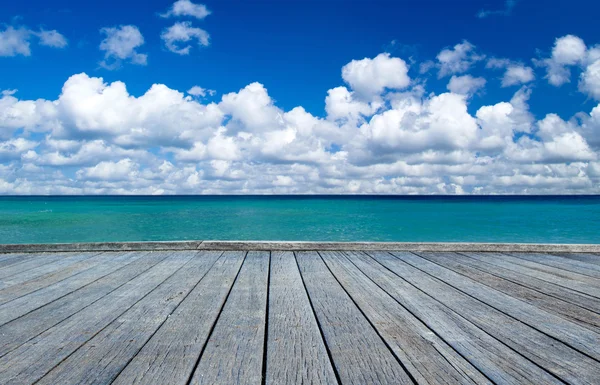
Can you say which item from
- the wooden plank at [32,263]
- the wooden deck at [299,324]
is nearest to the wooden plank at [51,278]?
the wooden deck at [299,324]

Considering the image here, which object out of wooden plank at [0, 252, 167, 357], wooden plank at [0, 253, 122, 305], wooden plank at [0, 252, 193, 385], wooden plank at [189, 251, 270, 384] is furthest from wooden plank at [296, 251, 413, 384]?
wooden plank at [0, 253, 122, 305]

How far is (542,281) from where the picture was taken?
309 centimetres

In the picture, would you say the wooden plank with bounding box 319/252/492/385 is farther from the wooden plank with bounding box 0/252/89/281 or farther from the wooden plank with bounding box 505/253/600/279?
the wooden plank with bounding box 0/252/89/281

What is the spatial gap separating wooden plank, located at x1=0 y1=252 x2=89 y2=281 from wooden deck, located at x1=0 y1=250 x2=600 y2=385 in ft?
0.12

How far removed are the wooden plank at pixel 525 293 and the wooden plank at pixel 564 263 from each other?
2.23 feet

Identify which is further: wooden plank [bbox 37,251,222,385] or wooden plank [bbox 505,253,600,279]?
wooden plank [bbox 505,253,600,279]

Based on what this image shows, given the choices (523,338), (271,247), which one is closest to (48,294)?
(271,247)

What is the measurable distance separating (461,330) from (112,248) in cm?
387

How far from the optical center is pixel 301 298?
8.36 feet

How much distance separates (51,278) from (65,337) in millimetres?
1559

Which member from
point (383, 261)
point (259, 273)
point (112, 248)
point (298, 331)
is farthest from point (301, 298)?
point (112, 248)

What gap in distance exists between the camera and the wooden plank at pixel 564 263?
3.48m

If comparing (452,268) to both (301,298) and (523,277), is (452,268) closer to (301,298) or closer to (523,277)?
(523,277)

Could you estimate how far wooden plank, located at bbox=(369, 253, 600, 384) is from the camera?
1556mm
